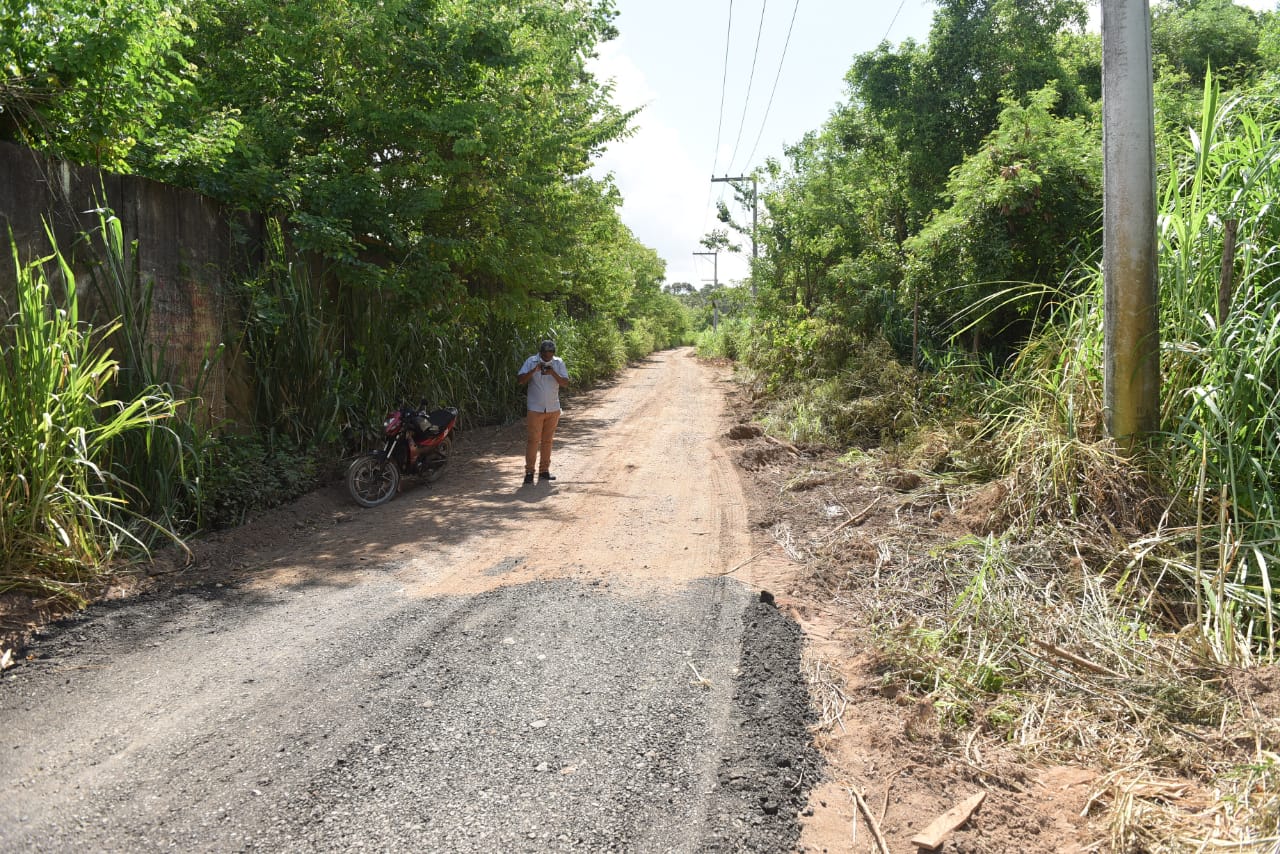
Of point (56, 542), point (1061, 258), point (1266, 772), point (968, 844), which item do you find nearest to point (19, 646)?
point (56, 542)

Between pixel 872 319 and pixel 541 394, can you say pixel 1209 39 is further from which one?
pixel 541 394

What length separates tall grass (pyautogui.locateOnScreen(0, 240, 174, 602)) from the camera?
4.33 meters

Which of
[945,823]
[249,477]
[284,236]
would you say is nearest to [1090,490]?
[945,823]

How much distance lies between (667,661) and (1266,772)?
7.72 feet

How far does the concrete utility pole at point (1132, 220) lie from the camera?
4.58 metres

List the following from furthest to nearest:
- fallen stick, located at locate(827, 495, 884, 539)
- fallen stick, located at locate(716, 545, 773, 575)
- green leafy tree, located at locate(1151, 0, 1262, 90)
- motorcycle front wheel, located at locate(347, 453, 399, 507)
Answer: green leafy tree, located at locate(1151, 0, 1262, 90) → motorcycle front wheel, located at locate(347, 453, 399, 507) → fallen stick, located at locate(827, 495, 884, 539) → fallen stick, located at locate(716, 545, 773, 575)

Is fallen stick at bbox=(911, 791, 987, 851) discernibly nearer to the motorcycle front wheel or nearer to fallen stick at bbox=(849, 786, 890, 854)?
fallen stick at bbox=(849, 786, 890, 854)

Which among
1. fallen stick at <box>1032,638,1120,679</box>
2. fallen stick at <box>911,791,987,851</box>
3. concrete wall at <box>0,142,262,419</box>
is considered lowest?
fallen stick at <box>911,791,987,851</box>

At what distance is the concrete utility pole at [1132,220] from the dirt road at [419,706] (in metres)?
2.51

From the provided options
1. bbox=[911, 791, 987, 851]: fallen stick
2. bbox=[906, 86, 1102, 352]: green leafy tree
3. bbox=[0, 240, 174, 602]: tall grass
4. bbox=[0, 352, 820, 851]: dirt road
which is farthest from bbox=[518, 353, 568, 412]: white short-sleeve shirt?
bbox=[911, 791, 987, 851]: fallen stick

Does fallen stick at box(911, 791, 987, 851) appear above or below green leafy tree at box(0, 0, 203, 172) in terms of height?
below

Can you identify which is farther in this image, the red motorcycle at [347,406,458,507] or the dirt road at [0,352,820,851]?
the red motorcycle at [347,406,458,507]

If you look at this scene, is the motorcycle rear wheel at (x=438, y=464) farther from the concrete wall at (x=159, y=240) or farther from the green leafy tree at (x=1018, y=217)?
the green leafy tree at (x=1018, y=217)

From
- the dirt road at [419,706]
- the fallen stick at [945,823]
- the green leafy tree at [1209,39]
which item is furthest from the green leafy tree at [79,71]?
the green leafy tree at [1209,39]
